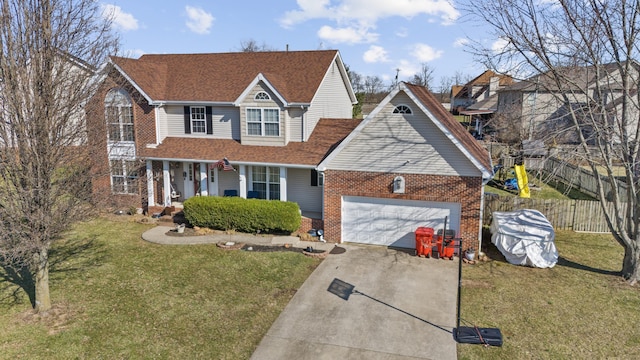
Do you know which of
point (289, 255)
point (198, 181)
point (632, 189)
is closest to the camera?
point (632, 189)

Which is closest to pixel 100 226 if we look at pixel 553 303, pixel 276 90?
pixel 276 90

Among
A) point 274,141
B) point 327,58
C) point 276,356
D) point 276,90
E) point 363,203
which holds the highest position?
point 327,58

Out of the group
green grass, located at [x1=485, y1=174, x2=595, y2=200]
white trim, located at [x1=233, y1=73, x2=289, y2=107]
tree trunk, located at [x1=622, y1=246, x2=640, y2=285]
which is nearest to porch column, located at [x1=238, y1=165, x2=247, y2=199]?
white trim, located at [x1=233, y1=73, x2=289, y2=107]

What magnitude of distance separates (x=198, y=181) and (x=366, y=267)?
1132 centimetres

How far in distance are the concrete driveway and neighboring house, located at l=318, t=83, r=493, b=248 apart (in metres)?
1.56

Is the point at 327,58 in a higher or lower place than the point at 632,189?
higher

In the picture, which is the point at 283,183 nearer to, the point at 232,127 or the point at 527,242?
the point at 232,127

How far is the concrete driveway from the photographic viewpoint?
10312 mm

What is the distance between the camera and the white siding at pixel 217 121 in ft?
72.1

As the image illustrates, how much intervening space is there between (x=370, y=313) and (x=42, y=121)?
32.2 feet

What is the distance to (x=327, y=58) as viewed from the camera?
77.2 feet

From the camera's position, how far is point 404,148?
16.6m

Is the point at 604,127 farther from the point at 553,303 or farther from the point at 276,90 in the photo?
the point at 276,90

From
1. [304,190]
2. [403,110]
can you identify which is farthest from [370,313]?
[304,190]
